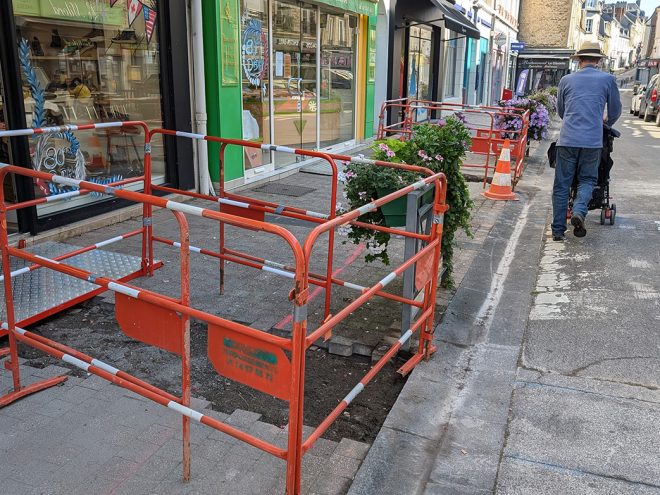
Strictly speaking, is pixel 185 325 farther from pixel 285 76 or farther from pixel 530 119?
pixel 530 119

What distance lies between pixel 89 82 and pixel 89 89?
8 cm

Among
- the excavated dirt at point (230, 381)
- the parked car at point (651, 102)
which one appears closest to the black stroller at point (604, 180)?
the excavated dirt at point (230, 381)

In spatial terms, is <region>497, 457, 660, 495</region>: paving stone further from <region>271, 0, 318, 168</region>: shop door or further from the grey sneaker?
<region>271, 0, 318, 168</region>: shop door

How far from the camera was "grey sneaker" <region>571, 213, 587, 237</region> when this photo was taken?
669 centimetres

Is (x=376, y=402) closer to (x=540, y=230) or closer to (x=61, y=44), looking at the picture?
(x=540, y=230)

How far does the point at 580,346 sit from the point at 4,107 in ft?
17.9

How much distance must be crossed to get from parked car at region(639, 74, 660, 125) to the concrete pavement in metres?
21.0

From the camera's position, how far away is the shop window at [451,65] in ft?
75.6

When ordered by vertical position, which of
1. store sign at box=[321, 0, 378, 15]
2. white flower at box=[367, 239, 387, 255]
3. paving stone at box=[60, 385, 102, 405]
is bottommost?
paving stone at box=[60, 385, 102, 405]

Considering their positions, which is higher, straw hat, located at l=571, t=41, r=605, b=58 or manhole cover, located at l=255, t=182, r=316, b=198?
straw hat, located at l=571, t=41, r=605, b=58

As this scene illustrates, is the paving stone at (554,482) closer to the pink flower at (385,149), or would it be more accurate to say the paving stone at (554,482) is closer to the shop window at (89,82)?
the pink flower at (385,149)

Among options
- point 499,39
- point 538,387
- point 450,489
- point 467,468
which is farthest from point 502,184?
point 499,39

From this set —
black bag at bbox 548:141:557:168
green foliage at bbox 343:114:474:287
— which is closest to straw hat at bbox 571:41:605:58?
black bag at bbox 548:141:557:168

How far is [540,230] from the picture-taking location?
7523 mm
